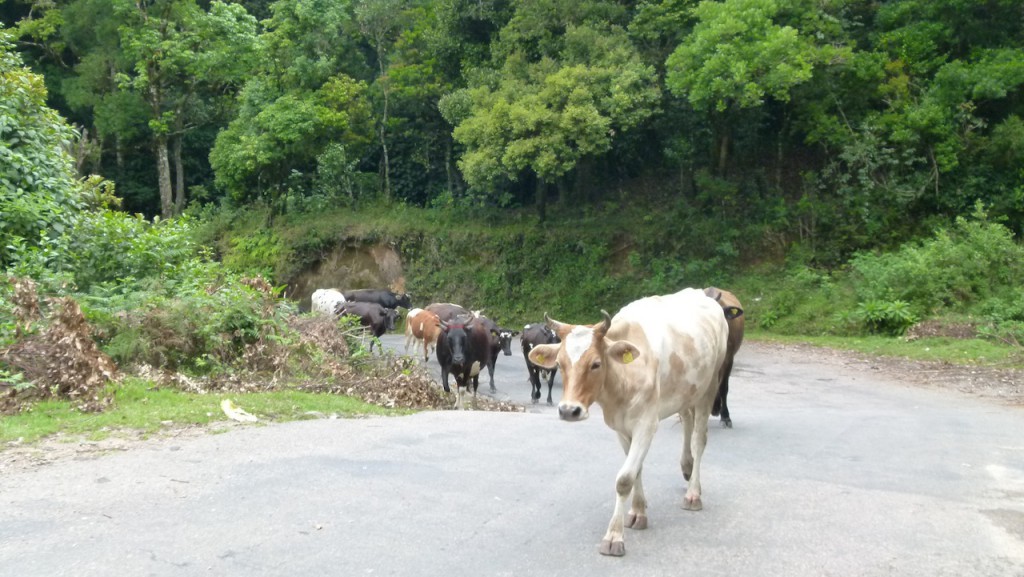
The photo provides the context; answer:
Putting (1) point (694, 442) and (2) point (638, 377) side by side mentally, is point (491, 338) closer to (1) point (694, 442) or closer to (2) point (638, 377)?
(1) point (694, 442)

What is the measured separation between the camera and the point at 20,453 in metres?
8.34

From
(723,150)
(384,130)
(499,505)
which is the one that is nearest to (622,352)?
(499,505)

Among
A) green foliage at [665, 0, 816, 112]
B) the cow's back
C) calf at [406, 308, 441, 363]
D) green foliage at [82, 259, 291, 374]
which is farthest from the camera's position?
green foliage at [665, 0, 816, 112]

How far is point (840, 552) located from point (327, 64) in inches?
1159

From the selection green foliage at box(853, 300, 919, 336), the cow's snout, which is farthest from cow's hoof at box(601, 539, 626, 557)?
green foliage at box(853, 300, 919, 336)

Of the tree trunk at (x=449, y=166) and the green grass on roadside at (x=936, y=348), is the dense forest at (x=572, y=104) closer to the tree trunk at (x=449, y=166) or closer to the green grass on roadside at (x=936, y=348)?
the tree trunk at (x=449, y=166)

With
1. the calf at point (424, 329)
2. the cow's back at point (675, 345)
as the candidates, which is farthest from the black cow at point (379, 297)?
the cow's back at point (675, 345)

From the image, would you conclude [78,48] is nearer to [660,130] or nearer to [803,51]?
[660,130]

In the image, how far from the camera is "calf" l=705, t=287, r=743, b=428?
10664 millimetres

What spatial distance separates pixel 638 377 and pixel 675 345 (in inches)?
28.0

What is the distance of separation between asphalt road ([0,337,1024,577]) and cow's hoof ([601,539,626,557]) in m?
0.08

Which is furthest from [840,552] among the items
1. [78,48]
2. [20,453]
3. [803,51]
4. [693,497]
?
[78,48]

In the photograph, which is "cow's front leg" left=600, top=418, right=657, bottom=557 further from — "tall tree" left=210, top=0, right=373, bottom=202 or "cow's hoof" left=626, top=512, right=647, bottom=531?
"tall tree" left=210, top=0, right=373, bottom=202

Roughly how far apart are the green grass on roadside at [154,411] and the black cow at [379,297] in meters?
13.7
